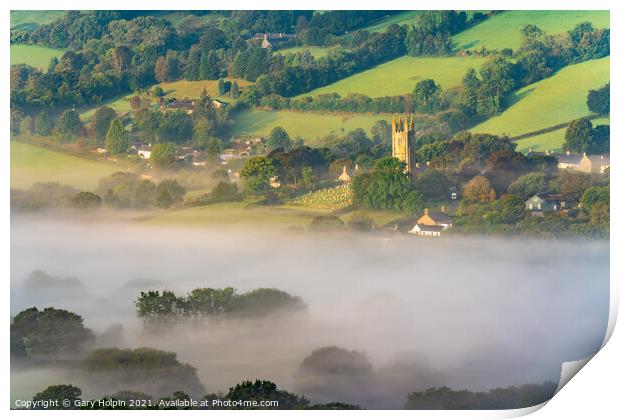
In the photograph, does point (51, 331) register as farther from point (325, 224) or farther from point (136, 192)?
point (325, 224)

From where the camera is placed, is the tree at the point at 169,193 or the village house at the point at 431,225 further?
the tree at the point at 169,193

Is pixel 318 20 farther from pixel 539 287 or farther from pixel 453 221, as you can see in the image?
pixel 539 287

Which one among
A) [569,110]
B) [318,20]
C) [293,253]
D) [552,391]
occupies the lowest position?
[552,391]

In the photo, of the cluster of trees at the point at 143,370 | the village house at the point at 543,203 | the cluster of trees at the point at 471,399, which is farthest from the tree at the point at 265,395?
the village house at the point at 543,203

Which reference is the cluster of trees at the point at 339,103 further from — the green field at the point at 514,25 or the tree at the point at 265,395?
the tree at the point at 265,395

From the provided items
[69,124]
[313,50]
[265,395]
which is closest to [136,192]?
[69,124]

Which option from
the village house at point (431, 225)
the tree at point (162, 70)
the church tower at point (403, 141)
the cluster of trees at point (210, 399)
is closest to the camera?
the cluster of trees at point (210, 399)

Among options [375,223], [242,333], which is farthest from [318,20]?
[242,333]
